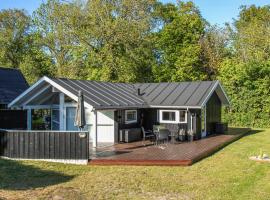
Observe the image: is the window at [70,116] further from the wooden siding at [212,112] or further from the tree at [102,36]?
the tree at [102,36]

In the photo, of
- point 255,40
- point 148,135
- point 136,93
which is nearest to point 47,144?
point 148,135

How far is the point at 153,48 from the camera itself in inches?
1617

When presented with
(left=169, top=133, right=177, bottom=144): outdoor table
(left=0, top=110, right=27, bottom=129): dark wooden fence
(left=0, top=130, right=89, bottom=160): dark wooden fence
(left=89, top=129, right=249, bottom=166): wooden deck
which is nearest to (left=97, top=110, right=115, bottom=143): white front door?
(left=89, top=129, right=249, bottom=166): wooden deck

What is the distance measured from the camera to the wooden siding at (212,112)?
23.0m

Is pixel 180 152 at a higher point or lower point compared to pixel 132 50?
lower

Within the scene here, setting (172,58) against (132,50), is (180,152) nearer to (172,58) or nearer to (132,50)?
(132,50)

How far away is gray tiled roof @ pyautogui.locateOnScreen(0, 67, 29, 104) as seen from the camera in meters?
23.7

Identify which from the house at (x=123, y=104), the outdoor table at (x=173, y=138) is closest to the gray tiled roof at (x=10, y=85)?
the house at (x=123, y=104)

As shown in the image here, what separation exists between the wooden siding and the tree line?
6.98 meters

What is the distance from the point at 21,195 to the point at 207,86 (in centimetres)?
1410

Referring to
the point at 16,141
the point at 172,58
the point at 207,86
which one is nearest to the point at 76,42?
the point at 172,58

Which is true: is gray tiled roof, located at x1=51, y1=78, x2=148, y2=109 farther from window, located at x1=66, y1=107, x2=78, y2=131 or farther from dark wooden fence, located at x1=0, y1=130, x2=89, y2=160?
dark wooden fence, located at x1=0, y1=130, x2=89, y2=160

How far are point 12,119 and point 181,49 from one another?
23.0 m

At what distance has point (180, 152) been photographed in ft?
53.8
